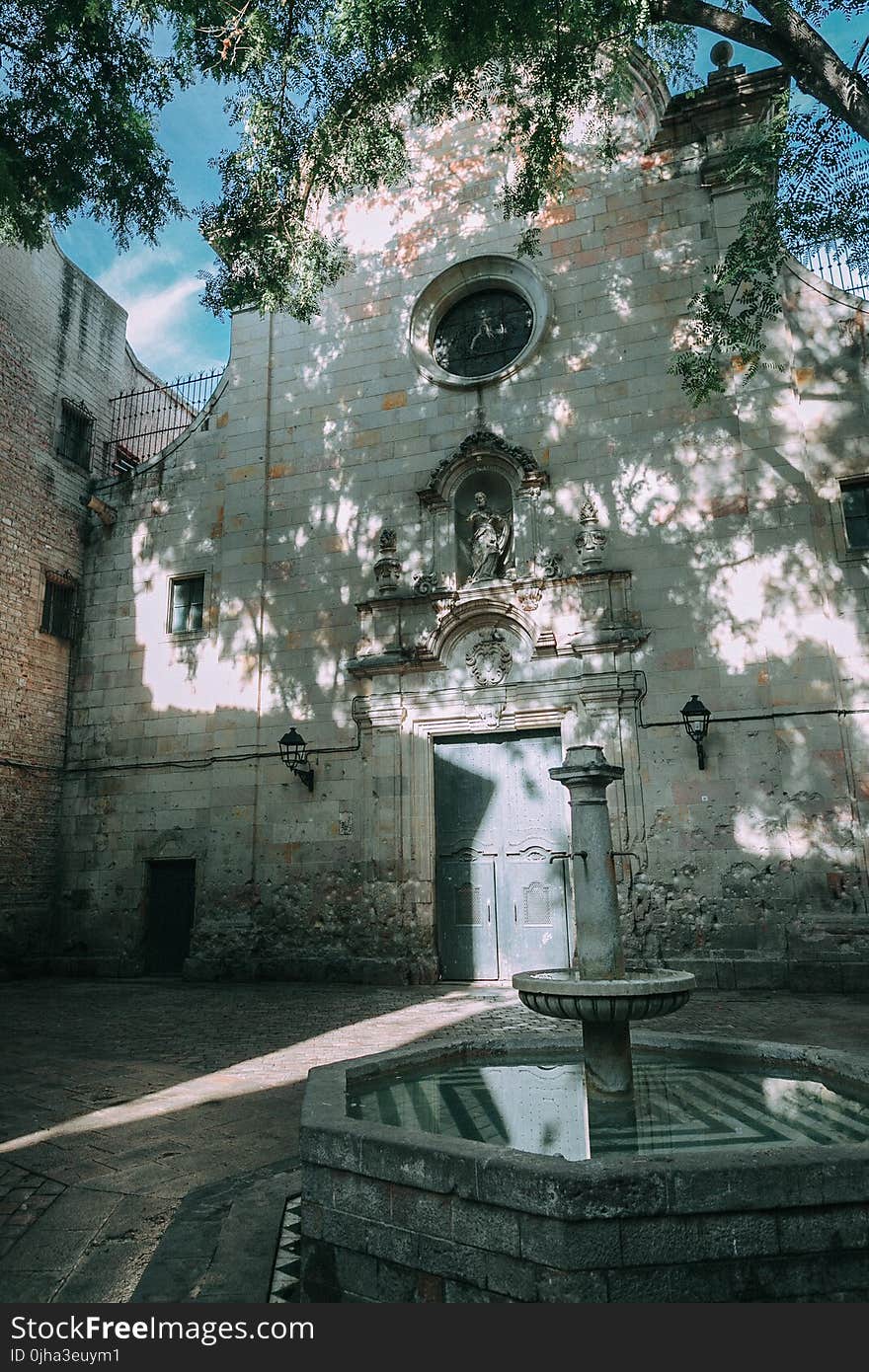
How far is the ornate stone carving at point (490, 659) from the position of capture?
11.6 m

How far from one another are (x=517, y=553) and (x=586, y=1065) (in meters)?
8.38

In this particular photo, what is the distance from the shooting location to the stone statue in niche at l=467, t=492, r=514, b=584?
38.4ft

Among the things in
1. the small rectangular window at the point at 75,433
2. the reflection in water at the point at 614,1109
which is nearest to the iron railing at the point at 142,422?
the small rectangular window at the point at 75,433

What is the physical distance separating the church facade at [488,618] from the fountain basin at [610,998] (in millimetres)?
6438

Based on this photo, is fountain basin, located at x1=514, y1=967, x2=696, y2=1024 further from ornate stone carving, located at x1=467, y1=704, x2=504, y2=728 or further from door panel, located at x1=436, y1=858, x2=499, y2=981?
ornate stone carving, located at x1=467, y1=704, x2=504, y2=728

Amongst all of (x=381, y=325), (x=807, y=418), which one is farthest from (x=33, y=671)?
(x=807, y=418)

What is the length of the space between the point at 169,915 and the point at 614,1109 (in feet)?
34.7

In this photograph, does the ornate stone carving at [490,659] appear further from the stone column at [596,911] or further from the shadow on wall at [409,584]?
the stone column at [596,911]

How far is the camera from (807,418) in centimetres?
1070

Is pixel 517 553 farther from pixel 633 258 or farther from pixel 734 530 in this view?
pixel 633 258

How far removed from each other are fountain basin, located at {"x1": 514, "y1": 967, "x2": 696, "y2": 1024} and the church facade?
6.44 m

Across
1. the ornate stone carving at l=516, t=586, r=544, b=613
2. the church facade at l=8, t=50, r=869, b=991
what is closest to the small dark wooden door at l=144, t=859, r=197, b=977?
the church facade at l=8, t=50, r=869, b=991

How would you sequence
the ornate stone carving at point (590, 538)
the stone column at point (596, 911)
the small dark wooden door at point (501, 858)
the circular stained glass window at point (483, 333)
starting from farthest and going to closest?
the circular stained glass window at point (483, 333) → the ornate stone carving at point (590, 538) → the small dark wooden door at point (501, 858) → the stone column at point (596, 911)

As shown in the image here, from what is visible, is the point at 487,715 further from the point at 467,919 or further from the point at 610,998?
the point at 610,998
